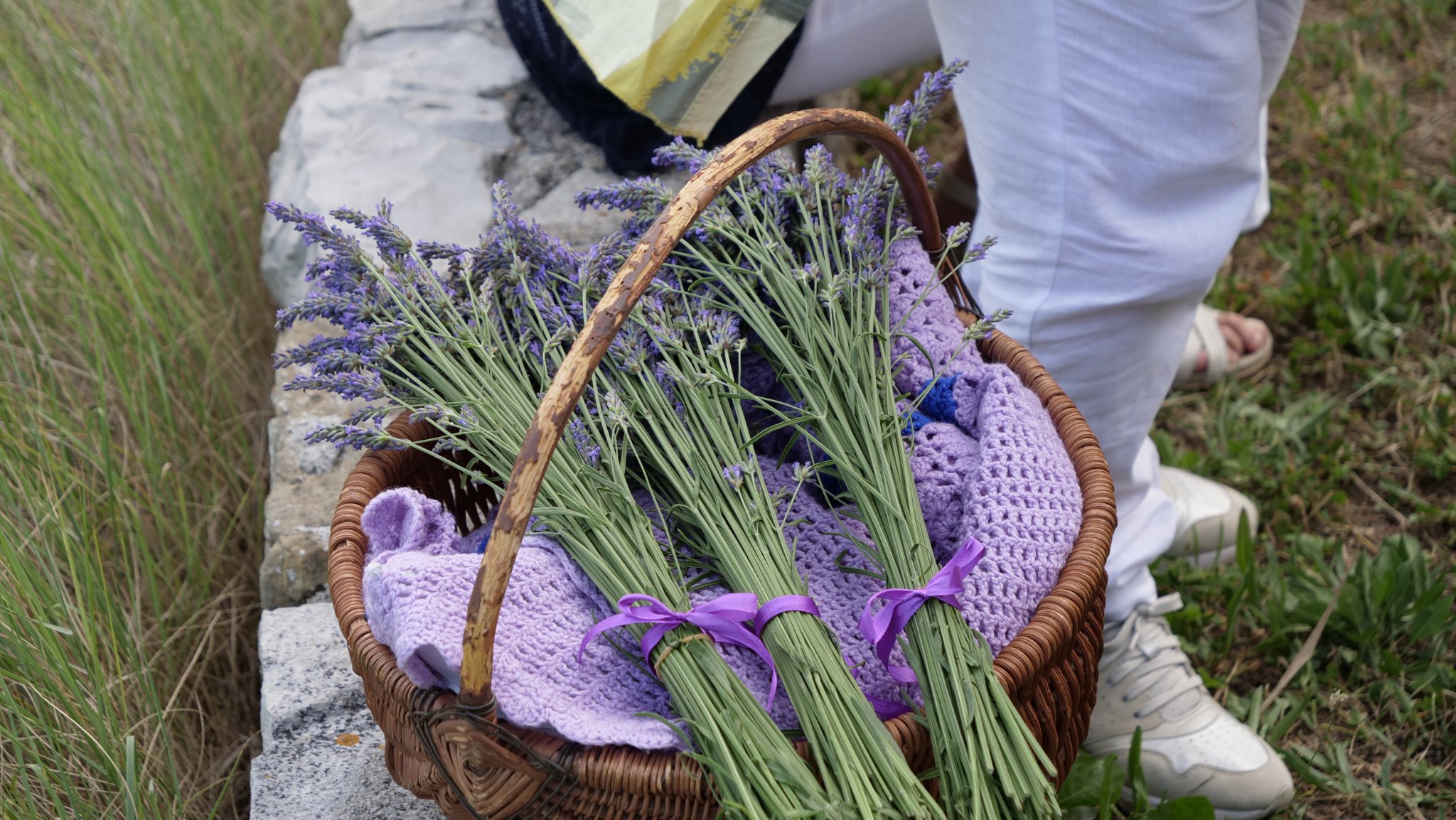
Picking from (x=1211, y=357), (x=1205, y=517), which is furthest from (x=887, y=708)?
(x=1211, y=357)

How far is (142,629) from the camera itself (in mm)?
1372

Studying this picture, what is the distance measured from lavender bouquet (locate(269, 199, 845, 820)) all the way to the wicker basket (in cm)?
5

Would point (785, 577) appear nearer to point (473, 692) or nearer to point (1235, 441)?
point (473, 692)

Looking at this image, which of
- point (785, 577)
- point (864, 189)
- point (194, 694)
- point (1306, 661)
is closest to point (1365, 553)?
point (1306, 661)

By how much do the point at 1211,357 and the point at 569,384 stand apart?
5.26 ft

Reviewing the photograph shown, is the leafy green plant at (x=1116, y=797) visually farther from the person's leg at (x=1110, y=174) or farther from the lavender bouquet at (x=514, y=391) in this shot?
the lavender bouquet at (x=514, y=391)

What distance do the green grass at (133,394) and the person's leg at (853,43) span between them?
39.4 inches

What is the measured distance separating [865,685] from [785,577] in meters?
0.12

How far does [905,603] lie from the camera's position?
2.81ft

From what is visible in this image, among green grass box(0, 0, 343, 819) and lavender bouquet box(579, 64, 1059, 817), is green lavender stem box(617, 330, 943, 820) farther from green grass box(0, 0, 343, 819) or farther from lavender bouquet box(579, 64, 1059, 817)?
green grass box(0, 0, 343, 819)

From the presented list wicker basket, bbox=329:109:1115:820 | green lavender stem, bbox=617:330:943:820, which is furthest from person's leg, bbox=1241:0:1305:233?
green lavender stem, bbox=617:330:943:820

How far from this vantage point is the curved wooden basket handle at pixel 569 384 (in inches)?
29.4

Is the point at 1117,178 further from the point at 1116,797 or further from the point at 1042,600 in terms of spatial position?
the point at 1116,797

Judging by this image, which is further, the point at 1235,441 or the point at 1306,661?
the point at 1235,441
